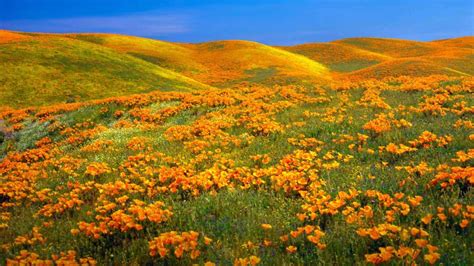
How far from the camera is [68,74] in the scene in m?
45.1

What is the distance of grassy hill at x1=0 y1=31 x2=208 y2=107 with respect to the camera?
3984cm

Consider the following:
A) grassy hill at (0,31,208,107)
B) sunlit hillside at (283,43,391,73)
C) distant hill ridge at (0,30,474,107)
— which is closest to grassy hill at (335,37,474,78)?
distant hill ridge at (0,30,474,107)

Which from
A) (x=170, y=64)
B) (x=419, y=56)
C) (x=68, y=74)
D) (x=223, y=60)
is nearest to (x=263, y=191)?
(x=68, y=74)

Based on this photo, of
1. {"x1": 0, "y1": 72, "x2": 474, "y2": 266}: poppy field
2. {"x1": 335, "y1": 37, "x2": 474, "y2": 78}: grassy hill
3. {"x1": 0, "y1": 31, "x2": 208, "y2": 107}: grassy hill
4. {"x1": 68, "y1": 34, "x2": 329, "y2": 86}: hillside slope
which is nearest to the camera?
{"x1": 0, "y1": 72, "x2": 474, "y2": 266}: poppy field

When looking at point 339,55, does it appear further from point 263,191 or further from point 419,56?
point 263,191

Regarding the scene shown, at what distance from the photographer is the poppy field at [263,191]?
225 inches

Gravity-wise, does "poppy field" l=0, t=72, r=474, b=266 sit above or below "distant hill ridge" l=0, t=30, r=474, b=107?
below

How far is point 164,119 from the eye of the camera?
64.7 feet

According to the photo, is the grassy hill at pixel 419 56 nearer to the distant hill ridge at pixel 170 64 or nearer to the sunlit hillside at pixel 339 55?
the distant hill ridge at pixel 170 64

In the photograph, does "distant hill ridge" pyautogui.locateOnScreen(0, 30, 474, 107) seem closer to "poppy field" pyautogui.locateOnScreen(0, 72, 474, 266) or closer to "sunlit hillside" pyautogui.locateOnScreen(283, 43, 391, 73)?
"sunlit hillside" pyautogui.locateOnScreen(283, 43, 391, 73)

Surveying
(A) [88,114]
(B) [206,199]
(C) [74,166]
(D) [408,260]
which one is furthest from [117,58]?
(D) [408,260]

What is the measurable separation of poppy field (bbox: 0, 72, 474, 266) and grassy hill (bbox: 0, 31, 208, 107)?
24035mm

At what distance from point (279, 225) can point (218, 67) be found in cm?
6800

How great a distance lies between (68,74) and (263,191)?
41.7 m
